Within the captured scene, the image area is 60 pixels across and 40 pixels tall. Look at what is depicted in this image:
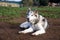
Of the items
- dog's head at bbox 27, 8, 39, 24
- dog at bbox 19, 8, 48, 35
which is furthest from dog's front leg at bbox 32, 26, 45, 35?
dog's head at bbox 27, 8, 39, 24

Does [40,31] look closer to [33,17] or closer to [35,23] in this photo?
[35,23]

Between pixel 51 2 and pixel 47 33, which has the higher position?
pixel 47 33

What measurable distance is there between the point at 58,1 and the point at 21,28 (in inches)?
802

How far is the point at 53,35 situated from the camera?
735 centimetres

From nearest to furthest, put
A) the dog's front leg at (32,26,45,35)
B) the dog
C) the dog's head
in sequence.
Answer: the dog's head
the dog
the dog's front leg at (32,26,45,35)

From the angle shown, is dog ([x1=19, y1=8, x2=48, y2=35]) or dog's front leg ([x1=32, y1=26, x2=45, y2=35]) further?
dog's front leg ([x1=32, y1=26, x2=45, y2=35])

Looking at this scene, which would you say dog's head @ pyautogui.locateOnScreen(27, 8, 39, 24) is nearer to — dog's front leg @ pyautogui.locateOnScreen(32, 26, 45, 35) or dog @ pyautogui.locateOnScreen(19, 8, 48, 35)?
dog @ pyautogui.locateOnScreen(19, 8, 48, 35)

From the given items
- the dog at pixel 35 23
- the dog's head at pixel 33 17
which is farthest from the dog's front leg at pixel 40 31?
the dog's head at pixel 33 17

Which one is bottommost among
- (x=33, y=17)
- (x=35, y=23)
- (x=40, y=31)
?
(x=40, y=31)

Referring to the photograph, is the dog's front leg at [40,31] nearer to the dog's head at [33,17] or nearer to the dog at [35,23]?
the dog at [35,23]

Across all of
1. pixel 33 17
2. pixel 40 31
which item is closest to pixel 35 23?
pixel 40 31

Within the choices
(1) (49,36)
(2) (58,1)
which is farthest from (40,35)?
(2) (58,1)

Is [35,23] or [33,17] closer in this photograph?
[33,17]

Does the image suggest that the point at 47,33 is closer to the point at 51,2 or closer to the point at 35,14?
the point at 35,14
